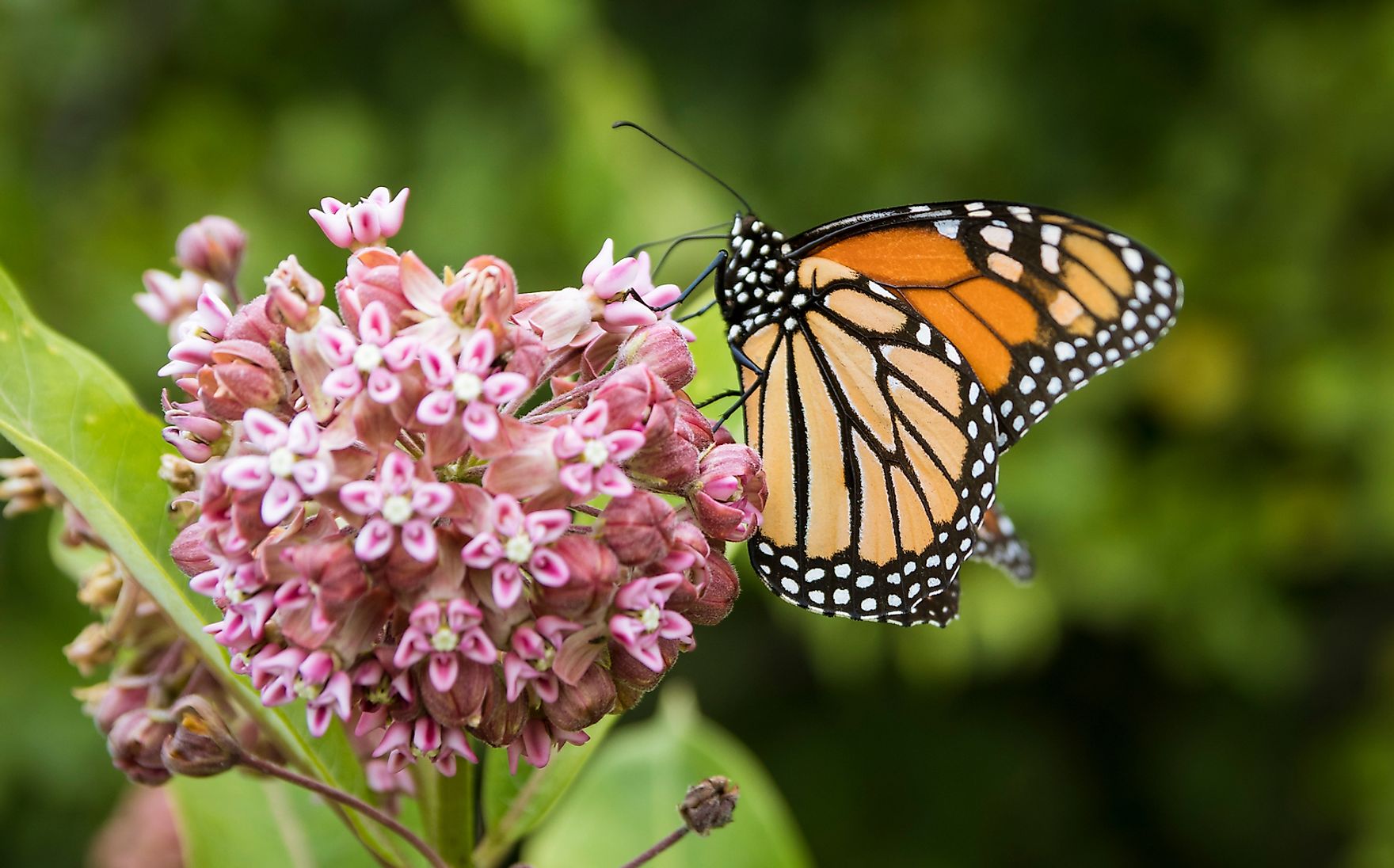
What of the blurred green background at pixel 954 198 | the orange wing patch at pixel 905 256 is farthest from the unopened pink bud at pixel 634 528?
the blurred green background at pixel 954 198

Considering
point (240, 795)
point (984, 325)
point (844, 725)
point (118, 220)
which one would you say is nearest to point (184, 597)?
point (240, 795)

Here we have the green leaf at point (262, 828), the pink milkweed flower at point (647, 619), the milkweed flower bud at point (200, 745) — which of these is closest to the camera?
the pink milkweed flower at point (647, 619)

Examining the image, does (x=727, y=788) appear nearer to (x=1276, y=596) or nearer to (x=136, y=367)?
(x=136, y=367)

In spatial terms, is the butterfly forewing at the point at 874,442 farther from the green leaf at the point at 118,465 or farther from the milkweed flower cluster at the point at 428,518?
the green leaf at the point at 118,465

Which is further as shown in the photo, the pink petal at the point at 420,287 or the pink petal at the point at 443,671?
the pink petal at the point at 420,287

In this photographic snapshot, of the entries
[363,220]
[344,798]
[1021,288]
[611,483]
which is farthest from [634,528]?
[1021,288]

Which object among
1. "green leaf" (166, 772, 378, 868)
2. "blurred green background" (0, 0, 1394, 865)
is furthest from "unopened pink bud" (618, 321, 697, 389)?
"blurred green background" (0, 0, 1394, 865)
